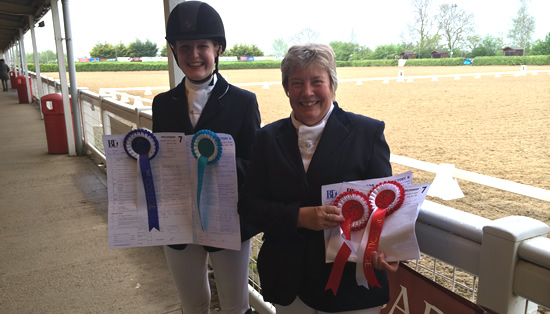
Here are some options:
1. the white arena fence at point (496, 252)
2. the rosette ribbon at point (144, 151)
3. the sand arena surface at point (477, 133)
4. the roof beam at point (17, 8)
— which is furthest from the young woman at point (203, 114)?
the roof beam at point (17, 8)

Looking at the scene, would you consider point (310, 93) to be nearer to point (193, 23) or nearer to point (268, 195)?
point (268, 195)

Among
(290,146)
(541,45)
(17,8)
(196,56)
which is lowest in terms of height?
(290,146)

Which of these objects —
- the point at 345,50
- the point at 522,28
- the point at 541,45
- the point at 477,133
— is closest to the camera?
the point at 345,50

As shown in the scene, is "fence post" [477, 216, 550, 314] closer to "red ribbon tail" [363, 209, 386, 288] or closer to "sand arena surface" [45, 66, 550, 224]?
"red ribbon tail" [363, 209, 386, 288]

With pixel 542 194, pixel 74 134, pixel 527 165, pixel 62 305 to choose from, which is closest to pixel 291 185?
pixel 62 305

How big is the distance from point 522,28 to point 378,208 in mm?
4923

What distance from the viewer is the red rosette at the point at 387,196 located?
97 centimetres

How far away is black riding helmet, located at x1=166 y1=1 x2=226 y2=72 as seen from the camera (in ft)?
4.56

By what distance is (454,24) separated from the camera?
597 cm

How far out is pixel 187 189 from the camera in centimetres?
151

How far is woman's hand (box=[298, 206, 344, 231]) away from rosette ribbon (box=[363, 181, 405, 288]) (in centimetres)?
8

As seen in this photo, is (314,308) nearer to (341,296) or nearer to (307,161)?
(341,296)

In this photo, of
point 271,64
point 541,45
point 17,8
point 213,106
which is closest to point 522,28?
point 213,106

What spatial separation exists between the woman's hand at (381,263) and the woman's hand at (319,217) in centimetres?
11
